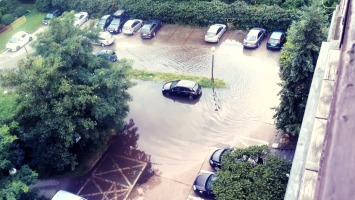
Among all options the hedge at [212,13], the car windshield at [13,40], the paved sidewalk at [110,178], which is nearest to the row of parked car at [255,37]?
the hedge at [212,13]

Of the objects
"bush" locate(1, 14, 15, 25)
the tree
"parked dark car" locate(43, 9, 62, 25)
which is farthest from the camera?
"parked dark car" locate(43, 9, 62, 25)

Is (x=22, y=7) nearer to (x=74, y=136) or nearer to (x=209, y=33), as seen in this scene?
(x=209, y=33)

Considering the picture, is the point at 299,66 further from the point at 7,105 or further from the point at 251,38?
the point at 7,105

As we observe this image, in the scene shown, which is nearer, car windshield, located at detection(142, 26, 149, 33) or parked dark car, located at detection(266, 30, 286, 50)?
parked dark car, located at detection(266, 30, 286, 50)

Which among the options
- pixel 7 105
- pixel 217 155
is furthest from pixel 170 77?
pixel 7 105

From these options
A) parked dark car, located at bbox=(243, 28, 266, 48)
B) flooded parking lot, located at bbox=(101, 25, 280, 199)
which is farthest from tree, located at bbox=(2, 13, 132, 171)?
parked dark car, located at bbox=(243, 28, 266, 48)

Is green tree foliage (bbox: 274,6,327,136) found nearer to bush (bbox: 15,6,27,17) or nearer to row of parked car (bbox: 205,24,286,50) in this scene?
row of parked car (bbox: 205,24,286,50)

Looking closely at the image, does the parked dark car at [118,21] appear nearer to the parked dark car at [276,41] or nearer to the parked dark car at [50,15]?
the parked dark car at [50,15]
